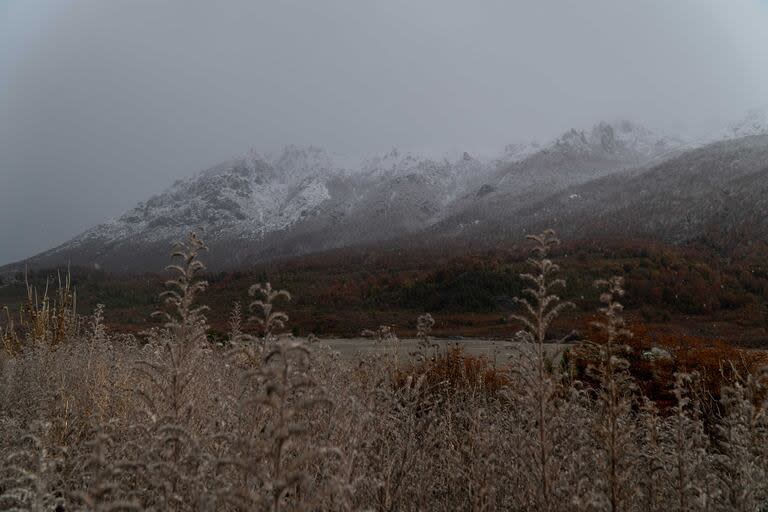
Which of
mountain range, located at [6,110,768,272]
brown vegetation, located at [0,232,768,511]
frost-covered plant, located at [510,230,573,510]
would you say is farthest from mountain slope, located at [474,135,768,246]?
frost-covered plant, located at [510,230,573,510]

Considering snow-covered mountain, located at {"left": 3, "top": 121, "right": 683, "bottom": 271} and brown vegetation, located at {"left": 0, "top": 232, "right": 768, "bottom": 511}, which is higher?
snow-covered mountain, located at {"left": 3, "top": 121, "right": 683, "bottom": 271}

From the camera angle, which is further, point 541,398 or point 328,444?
point 328,444

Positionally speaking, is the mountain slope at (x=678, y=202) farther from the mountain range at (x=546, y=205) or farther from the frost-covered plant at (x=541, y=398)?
the frost-covered plant at (x=541, y=398)

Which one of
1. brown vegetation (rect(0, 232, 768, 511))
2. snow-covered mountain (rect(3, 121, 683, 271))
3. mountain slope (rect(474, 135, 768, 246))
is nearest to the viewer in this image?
brown vegetation (rect(0, 232, 768, 511))

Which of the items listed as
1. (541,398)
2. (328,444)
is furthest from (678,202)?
(328,444)

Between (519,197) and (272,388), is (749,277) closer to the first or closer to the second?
(272,388)

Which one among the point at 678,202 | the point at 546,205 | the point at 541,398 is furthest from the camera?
the point at 546,205

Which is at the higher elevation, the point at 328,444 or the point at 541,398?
the point at 541,398

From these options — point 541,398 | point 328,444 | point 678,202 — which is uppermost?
point 678,202

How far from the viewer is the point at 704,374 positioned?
730cm

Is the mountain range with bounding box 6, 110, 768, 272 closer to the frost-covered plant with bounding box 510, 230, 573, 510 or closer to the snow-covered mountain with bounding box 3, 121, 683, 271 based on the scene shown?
the snow-covered mountain with bounding box 3, 121, 683, 271

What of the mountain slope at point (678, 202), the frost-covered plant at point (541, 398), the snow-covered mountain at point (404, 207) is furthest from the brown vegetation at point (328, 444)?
the snow-covered mountain at point (404, 207)

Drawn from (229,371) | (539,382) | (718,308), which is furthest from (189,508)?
(718,308)

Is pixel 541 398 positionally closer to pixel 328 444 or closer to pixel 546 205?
pixel 328 444
